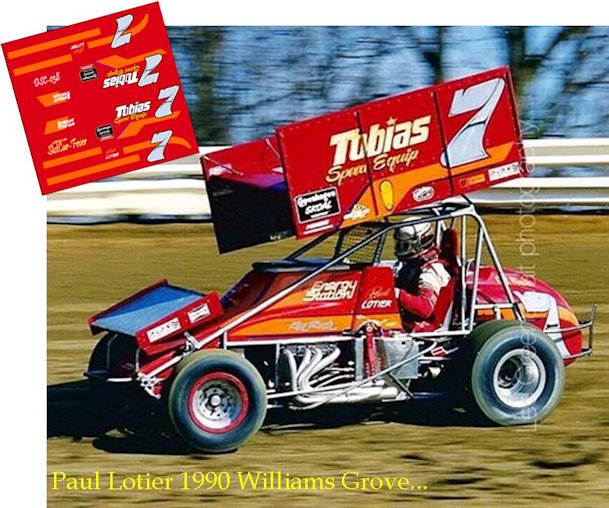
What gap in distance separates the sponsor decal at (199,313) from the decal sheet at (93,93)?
4.16 ft

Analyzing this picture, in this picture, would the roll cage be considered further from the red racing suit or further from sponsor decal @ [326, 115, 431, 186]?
sponsor decal @ [326, 115, 431, 186]

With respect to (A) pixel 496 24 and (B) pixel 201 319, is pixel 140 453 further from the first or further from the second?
(A) pixel 496 24

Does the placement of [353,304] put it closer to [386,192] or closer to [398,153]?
[386,192]

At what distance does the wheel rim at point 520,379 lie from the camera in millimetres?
9031

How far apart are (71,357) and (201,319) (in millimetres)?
2124

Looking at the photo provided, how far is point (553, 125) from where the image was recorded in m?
12.4

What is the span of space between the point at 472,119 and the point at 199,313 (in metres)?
2.07

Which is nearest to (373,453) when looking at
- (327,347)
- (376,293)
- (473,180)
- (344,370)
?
(344,370)

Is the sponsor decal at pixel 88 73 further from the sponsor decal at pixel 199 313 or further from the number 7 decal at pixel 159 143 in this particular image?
the sponsor decal at pixel 199 313

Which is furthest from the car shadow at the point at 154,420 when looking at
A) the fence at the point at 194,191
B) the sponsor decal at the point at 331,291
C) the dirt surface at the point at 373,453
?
the fence at the point at 194,191

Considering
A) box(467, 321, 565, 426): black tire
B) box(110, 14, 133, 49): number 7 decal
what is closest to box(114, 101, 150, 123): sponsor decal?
box(110, 14, 133, 49): number 7 decal

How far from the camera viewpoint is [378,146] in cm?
875

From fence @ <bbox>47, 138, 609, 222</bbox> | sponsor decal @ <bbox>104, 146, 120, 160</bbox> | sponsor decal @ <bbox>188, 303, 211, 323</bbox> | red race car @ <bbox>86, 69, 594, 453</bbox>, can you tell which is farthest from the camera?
fence @ <bbox>47, 138, 609, 222</bbox>

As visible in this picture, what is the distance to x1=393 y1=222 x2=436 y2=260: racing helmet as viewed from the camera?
927cm
